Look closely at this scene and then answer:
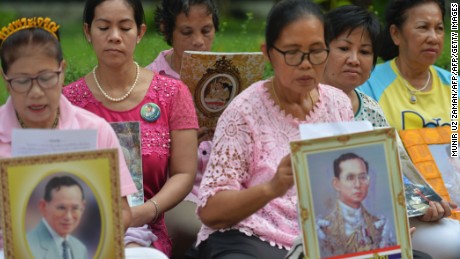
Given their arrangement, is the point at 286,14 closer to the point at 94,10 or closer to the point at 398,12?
the point at 94,10

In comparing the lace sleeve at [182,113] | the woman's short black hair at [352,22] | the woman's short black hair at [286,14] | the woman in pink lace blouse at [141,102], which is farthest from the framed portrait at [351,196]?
the woman's short black hair at [352,22]

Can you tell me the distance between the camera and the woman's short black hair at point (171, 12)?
4391mm

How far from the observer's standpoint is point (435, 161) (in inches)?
161

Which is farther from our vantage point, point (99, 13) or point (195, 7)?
point (195, 7)

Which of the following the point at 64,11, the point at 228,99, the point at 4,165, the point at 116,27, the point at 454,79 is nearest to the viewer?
the point at 4,165

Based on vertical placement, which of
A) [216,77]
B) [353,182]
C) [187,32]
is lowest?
[353,182]

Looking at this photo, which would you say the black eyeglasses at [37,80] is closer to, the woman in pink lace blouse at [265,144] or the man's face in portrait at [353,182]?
the woman in pink lace blouse at [265,144]

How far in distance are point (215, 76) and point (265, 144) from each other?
84cm

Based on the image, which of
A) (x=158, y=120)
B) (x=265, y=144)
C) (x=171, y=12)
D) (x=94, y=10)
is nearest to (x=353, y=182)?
(x=265, y=144)

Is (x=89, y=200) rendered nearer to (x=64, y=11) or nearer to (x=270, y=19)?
(x=270, y=19)

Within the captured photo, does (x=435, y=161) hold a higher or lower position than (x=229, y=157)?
higher

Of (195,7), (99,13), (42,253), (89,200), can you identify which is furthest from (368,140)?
(195,7)

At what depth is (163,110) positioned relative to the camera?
12.3 feet

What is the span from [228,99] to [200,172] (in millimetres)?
379
